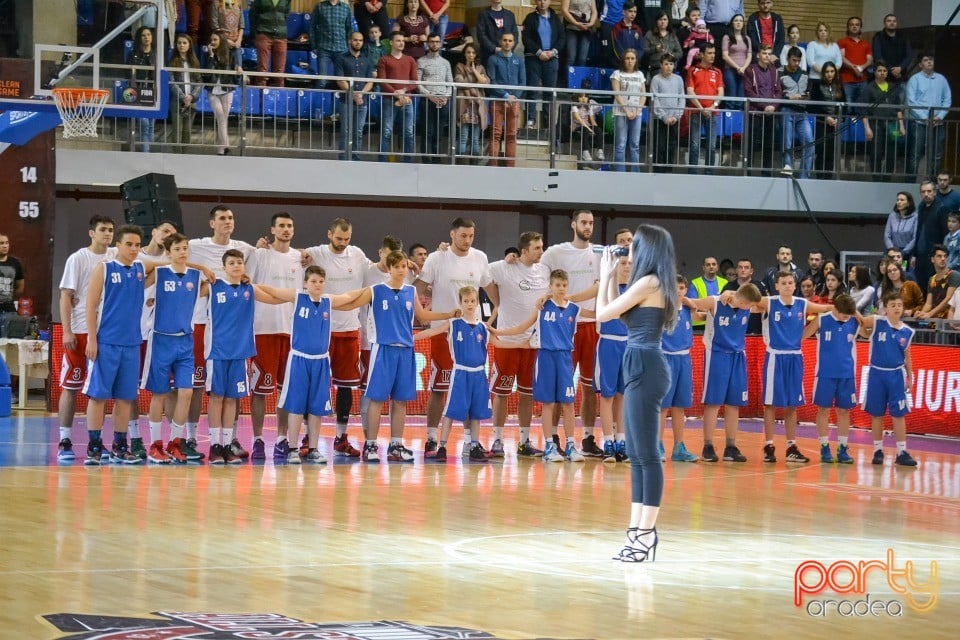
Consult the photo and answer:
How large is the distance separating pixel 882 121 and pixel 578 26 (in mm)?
4967

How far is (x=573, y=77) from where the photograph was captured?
21688mm

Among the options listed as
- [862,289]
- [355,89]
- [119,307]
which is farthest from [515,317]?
[355,89]

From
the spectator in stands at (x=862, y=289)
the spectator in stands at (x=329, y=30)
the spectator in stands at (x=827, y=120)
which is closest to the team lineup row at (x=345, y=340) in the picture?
the spectator in stands at (x=862, y=289)

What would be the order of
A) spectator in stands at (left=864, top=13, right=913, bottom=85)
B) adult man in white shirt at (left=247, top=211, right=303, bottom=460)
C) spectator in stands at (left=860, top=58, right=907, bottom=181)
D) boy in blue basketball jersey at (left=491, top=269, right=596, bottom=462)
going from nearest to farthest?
1. adult man in white shirt at (left=247, top=211, right=303, bottom=460)
2. boy in blue basketball jersey at (left=491, top=269, right=596, bottom=462)
3. spectator in stands at (left=860, top=58, right=907, bottom=181)
4. spectator in stands at (left=864, top=13, right=913, bottom=85)

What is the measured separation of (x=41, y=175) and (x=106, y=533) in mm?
10630

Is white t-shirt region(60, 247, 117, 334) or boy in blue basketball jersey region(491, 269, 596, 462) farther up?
white t-shirt region(60, 247, 117, 334)

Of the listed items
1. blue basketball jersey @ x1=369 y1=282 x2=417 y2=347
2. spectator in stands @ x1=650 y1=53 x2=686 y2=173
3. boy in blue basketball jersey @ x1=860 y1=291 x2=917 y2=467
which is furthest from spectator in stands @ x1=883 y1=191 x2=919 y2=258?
blue basketball jersey @ x1=369 y1=282 x2=417 y2=347

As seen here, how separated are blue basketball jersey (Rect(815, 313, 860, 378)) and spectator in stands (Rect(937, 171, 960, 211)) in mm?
6415

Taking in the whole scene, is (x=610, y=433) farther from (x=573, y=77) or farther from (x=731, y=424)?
(x=573, y=77)

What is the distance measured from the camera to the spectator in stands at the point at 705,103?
20891 mm

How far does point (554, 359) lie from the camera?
13.4 metres

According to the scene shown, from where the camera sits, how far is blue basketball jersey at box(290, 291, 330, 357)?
41.2ft

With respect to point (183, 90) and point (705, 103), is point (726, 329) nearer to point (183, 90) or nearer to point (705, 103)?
point (705, 103)

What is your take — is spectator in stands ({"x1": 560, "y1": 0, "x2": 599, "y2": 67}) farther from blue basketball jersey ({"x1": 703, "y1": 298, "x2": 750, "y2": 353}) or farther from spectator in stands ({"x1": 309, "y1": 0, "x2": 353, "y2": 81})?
blue basketball jersey ({"x1": 703, "y1": 298, "x2": 750, "y2": 353})
